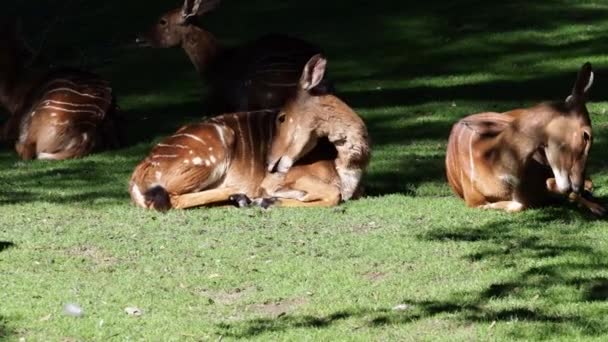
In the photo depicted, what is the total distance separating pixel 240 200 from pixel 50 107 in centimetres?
366

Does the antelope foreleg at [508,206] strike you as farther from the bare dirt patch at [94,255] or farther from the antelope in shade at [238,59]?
the antelope in shade at [238,59]

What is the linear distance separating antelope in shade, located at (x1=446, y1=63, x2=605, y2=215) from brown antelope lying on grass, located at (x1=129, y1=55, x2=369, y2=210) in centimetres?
89

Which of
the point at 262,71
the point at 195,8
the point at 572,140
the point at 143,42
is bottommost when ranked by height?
the point at 143,42

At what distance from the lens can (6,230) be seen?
33.9ft

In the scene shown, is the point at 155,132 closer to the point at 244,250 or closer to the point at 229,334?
the point at 244,250

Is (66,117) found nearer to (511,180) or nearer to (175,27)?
(175,27)

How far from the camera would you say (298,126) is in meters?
11.4

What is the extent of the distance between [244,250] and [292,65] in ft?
20.5

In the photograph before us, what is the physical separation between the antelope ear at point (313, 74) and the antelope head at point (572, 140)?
2324 mm

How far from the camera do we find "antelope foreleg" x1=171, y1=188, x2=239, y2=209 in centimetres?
1125

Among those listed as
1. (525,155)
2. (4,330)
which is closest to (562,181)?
(525,155)

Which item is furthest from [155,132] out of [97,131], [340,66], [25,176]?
[340,66]

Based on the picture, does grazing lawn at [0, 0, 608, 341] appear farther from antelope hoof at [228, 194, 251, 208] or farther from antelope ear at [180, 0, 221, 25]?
antelope ear at [180, 0, 221, 25]

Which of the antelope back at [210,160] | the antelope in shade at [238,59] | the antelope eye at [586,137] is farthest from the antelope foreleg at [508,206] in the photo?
the antelope in shade at [238,59]
